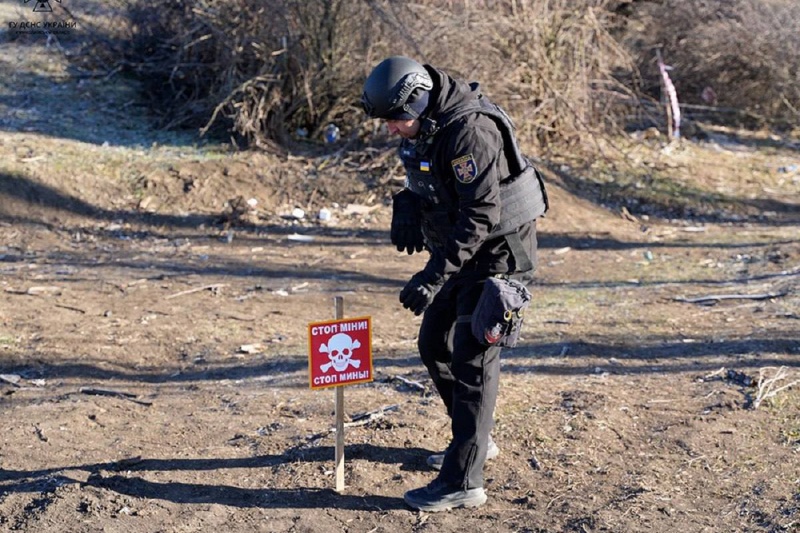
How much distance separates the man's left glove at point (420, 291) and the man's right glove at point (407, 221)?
382mm

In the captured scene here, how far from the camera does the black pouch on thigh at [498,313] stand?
3760 millimetres

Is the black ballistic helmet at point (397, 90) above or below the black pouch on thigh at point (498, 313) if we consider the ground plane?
above

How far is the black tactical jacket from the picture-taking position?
3727 millimetres

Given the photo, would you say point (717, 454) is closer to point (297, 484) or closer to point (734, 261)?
point (297, 484)

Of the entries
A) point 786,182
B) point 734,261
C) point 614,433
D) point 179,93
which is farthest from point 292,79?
point 614,433

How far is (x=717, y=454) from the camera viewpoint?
15.1 feet

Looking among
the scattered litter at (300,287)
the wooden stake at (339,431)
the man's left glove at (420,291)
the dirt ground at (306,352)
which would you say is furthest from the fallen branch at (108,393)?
the scattered litter at (300,287)

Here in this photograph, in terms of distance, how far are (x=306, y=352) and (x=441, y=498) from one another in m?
2.52

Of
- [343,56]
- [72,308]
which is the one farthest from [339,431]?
[343,56]

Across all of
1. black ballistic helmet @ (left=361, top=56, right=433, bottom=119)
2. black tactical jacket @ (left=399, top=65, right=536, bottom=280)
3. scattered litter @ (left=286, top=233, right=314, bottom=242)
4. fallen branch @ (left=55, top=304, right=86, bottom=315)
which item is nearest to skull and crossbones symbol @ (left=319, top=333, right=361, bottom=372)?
black tactical jacket @ (left=399, top=65, right=536, bottom=280)

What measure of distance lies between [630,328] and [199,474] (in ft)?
11.7

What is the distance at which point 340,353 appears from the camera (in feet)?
13.5

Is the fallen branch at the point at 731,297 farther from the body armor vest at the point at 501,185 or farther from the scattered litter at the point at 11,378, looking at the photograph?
the scattered litter at the point at 11,378

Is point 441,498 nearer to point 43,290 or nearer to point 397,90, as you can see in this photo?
point 397,90
